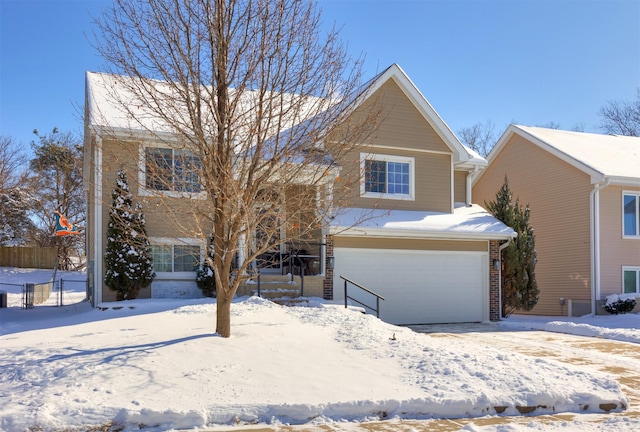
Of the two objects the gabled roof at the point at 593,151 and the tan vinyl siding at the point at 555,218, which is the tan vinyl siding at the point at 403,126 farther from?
the tan vinyl siding at the point at 555,218

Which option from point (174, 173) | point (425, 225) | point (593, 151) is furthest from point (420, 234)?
point (593, 151)

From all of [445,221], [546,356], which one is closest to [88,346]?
[546,356]

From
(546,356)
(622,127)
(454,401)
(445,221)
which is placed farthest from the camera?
(622,127)

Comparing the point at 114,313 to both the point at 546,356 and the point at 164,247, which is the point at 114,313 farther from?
the point at 546,356

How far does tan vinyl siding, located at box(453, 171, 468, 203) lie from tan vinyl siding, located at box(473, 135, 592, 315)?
4503 millimetres

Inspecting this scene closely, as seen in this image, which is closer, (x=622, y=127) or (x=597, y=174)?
(x=597, y=174)

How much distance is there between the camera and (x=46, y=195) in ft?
A: 111

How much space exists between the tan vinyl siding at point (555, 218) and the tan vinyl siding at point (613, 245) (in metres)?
0.52

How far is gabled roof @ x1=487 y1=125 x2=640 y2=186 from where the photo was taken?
20406mm

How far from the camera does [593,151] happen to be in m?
23.0

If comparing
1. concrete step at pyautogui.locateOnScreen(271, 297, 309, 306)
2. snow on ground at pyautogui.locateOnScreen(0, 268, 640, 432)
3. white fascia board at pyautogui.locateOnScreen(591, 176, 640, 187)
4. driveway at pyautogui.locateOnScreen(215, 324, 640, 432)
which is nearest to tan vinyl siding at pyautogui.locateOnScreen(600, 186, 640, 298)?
white fascia board at pyautogui.locateOnScreen(591, 176, 640, 187)

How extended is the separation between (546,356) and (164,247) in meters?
9.70

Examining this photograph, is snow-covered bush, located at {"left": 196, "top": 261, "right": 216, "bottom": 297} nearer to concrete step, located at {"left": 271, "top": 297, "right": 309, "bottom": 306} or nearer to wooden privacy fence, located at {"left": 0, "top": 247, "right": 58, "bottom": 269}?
concrete step, located at {"left": 271, "top": 297, "right": 309, "bottom": 306}

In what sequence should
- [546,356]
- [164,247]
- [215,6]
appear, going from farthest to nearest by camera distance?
[164,247], [546,356], [215,6]
